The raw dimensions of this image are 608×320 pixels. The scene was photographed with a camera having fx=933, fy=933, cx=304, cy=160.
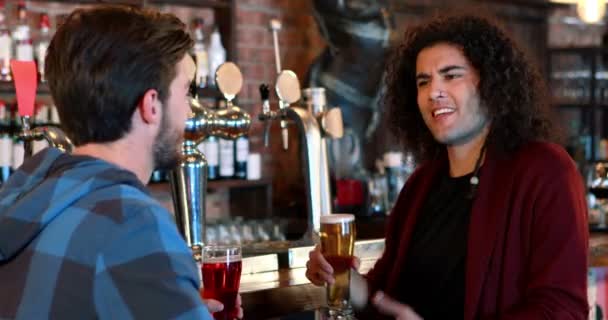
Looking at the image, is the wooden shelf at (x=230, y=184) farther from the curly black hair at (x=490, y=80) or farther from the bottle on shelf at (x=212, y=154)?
the curly black hair at (x=490, y=80)

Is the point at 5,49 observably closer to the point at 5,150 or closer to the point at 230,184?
the point at 5,150

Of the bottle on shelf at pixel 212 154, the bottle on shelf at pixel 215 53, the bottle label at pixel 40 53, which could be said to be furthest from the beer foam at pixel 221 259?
the bottle on shelf at pixel 215 53

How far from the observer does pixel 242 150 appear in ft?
13.9

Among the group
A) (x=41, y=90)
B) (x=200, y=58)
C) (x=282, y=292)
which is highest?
(x=200, y=58)

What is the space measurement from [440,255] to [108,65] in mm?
895

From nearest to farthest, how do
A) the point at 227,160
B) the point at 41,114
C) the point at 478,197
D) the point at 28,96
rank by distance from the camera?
the point at 478,197 < the point at 28,96 < the point at 41,114 < the point at 227,160

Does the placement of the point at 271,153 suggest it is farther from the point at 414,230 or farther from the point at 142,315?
the point at 142,315

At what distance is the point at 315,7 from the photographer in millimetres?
4551

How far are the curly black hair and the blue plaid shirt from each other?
3.06ft

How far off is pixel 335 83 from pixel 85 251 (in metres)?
3.58

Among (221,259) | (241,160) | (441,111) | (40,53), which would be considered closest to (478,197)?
(441,111)

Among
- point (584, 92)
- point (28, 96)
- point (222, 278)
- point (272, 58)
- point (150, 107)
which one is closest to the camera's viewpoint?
point (150, 107)

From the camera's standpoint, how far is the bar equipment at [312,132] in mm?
2213

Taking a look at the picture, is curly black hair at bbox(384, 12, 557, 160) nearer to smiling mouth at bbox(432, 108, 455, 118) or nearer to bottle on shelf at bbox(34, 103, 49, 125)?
smiling mouth at bbox(432, 108, 455, 118)
